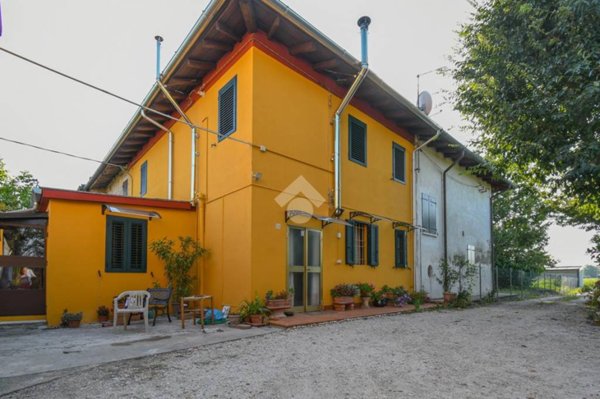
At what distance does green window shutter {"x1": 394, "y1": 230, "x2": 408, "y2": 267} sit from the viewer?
12.1m

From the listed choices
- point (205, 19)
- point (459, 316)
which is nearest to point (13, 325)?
point (205, 19)

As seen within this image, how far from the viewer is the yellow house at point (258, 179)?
26.2 feet

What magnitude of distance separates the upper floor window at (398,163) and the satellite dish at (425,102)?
2.38 meters

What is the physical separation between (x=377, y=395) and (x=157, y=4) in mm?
6911

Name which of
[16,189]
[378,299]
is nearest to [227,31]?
[378,299]

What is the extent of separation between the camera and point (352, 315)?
336 inches

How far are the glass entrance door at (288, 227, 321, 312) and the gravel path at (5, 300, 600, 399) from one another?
2.01 m

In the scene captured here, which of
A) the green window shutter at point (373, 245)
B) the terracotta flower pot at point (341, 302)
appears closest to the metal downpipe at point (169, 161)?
the terracotta flower pot at point (341, 302)

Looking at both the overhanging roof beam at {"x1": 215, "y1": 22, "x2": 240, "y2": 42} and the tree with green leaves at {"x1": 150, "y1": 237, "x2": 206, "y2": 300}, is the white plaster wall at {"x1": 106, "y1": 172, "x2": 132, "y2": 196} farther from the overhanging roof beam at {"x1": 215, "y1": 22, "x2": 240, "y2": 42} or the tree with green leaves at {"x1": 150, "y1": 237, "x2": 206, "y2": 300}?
the overhanging roof beam at {"x1": 215, "y1": 22, "x2": 240, "y2": 42}

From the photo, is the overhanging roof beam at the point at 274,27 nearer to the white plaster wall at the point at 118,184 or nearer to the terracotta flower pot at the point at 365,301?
the terracotta flower pot at the point at 365,301

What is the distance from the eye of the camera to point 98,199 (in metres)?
8.39

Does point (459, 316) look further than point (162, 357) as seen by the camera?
Yes

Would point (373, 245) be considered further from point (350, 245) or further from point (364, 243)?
point (350, 245)

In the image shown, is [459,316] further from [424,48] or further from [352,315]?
[424,48]
